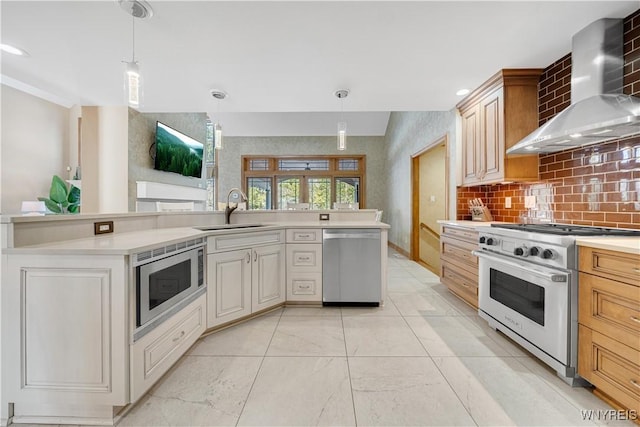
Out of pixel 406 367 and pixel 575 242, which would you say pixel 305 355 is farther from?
pixel 575 242

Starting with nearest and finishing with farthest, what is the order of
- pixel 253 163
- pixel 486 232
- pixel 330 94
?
pixel 486 232 → pixel 330 94 → pixel 253 163

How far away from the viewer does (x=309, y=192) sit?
7.80 meters

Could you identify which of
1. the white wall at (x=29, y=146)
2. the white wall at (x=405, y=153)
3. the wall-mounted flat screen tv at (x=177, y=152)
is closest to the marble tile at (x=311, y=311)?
the white wall at (x=405, y=153)

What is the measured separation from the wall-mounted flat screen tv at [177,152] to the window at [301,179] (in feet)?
6.88

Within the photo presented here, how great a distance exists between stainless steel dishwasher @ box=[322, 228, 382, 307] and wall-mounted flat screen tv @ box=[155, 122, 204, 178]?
11.3 feet

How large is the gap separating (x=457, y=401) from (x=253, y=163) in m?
7.33

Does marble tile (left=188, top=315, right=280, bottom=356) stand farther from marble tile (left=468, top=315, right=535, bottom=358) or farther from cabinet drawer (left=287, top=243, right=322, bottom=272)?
marble tile (left=468, top=315, right=535, bottom=358)

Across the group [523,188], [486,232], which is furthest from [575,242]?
[523,188]

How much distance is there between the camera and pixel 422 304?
9.46 feet

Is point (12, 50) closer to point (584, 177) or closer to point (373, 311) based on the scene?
point (373, 311)

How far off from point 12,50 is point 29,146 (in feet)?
8.99

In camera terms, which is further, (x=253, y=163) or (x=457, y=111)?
(x=253, y=163)

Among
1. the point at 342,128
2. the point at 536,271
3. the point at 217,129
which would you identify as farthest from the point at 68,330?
the point at 342,128

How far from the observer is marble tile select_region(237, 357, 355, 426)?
132 cm
